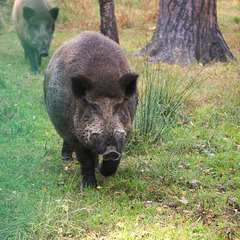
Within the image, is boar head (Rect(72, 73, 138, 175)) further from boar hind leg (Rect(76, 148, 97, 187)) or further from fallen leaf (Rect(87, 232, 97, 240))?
fallen leaf (Rect(87, 232, 97, 240))

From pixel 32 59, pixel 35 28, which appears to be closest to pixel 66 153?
pixel 32 59

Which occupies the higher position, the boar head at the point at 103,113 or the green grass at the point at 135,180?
the boar head at the point at 103,113

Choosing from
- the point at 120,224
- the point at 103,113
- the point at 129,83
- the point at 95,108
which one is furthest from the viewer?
the point at 129,83

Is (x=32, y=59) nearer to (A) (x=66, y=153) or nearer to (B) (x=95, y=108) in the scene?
(A) (x=66, y=153)

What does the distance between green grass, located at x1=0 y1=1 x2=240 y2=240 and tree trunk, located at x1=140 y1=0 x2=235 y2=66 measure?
1517mm

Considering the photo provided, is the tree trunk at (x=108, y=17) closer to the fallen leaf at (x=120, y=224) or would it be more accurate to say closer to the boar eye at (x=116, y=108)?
the boar eye at (x=116, y=108)

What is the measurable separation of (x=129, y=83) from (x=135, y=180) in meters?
1.36

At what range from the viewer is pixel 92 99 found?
3.94 metres

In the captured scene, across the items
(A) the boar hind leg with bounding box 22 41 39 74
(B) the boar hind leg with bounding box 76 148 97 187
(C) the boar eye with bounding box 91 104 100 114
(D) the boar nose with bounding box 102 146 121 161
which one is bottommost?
(A) the boar hind leg with bounding box 22 41 39 74

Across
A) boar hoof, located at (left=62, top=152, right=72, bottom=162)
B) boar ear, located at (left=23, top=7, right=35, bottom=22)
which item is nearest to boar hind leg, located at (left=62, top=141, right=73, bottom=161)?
boar hoof, located at (left=62, top=152, right=72, bottom=162)

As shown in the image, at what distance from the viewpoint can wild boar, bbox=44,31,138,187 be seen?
3723 millimetres

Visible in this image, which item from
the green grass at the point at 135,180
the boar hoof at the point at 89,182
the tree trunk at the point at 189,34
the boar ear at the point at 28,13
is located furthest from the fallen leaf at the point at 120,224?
the boar ear at the point at 28,13

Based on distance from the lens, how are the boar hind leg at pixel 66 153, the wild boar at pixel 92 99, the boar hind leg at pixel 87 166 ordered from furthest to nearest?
the boar hind leg at pixel 66 153 < the boar hind leg at pixel 87 166 < the wild boar at pixel 92 99

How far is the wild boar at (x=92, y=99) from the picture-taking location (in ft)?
12.2
